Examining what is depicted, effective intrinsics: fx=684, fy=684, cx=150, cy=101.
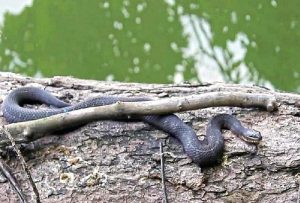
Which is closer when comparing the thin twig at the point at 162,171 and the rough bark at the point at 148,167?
the thin twig at the point at 162,171

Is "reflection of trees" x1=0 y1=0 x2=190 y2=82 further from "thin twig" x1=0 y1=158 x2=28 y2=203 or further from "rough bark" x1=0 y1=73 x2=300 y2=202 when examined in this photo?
"thin twig" x1=0 y1=158 x2=28 y2=203

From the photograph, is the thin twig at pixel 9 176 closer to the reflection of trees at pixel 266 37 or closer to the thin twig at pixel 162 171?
the thin twig at pixel 162 171

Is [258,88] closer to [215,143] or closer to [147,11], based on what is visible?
[215,143]

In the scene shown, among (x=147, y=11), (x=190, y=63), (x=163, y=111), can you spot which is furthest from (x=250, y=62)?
(x=163, y=111)

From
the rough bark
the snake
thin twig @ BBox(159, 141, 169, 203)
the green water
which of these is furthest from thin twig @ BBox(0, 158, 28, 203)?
the green water

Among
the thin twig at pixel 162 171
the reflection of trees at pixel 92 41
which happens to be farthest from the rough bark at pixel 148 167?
the reflection of trees at pixel 92 41
